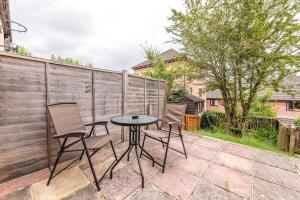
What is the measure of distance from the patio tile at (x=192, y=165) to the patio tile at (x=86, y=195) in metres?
1.26

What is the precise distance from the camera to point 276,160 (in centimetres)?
263

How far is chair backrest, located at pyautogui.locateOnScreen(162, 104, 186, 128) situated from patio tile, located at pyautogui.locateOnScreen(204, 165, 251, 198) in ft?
3.48

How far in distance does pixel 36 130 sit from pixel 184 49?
19.5 ft

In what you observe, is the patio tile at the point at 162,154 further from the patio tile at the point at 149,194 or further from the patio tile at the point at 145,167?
the patio tile at the point at 149,194

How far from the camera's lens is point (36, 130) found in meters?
2.01

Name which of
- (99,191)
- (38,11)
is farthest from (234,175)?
(38,11)

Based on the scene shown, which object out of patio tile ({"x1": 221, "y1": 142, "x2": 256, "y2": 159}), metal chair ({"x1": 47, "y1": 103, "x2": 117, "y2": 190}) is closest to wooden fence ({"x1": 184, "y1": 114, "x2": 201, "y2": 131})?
patio tile ({"x1": 221, "y1": 142, "x2": 256, "y2": 159})

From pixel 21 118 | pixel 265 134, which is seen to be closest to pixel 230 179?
pixel 21 118

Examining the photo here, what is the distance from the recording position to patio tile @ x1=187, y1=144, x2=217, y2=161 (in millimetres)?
2672

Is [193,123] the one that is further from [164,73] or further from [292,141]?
[292,141]

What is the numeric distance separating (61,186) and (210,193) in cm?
185

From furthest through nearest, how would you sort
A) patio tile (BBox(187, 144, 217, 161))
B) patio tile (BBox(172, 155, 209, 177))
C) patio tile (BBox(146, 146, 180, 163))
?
patio tile (BBox(187, 144, 217, 161)) → patio tile (BBox(146, 146, 180, 163)) → patio tile (BBox(172, 155, 209, 177))

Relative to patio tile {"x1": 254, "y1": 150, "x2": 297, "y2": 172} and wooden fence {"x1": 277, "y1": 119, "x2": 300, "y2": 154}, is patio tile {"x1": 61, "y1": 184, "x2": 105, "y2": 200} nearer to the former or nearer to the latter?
patio tile {"x1": 254, "y1": 150, "x2": 297, "y2": 172}

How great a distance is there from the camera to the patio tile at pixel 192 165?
213 cm
